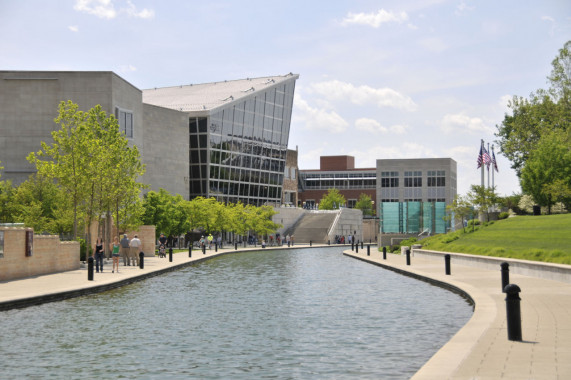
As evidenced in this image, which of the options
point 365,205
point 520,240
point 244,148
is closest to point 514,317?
point 520,240

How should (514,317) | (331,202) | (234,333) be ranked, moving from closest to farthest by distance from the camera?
(514,317) → (234,333) → (331,202)

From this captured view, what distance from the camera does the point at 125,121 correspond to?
71.4 m

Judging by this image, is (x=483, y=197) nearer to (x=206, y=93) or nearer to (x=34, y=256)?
(x=34, y=256)

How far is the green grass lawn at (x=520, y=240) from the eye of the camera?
34094 mm

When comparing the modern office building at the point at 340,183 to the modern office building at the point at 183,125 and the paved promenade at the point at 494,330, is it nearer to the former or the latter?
the modern office building at the point at 183,125

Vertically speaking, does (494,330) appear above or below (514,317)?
below

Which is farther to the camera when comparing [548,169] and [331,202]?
[331,202]

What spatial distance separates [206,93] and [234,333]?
353 feet

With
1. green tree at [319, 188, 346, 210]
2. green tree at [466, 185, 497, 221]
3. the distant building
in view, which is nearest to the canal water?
green tree at [466, 185, 497, 221]

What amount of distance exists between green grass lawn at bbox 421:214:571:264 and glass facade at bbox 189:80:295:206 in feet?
167

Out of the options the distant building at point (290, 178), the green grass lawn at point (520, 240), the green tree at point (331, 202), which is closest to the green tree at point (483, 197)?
the green grass lawn at point (520, 240)

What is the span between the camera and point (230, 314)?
18.6 m

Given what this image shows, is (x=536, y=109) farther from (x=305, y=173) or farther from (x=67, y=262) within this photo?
(x=305, y=173)

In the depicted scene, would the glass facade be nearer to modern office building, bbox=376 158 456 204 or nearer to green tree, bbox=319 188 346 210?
green tree, bbox=319 188 346 210
